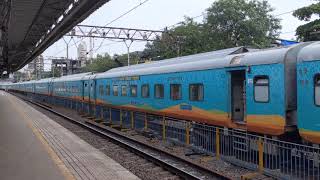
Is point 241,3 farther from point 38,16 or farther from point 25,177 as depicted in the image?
point 25,177

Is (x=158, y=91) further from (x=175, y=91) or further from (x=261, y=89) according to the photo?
(x=261, y=89)

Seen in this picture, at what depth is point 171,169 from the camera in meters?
12.4

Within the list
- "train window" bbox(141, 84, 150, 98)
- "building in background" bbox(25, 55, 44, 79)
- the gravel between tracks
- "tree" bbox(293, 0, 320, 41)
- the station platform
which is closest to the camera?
the station platform

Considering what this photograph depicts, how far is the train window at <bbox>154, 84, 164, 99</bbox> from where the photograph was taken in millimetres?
19913

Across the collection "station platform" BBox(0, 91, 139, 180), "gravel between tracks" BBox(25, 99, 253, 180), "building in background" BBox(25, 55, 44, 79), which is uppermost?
"building in background" BBox(25, 55, 44, 79)

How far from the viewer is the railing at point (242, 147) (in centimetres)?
1030

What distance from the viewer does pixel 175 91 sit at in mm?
18438

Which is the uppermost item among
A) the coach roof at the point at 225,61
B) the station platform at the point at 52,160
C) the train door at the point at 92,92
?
the coach roof at the point at 225,61

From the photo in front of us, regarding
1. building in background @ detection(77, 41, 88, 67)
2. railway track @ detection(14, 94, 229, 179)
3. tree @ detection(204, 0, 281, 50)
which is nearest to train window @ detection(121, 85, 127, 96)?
railway track @ detection(14, 94, 229, 179)

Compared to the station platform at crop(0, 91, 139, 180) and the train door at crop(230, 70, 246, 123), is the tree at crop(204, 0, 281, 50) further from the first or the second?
the train door at crop(230, 70, 246, 123)

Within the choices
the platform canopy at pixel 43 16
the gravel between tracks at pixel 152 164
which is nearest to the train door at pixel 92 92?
the platform canopy at pixel 43 16

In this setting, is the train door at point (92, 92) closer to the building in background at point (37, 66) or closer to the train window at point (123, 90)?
the train window at point (123, 90)

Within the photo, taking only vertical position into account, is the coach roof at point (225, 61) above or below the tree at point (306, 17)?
below

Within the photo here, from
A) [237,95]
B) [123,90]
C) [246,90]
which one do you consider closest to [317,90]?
Answer: [246,90]
